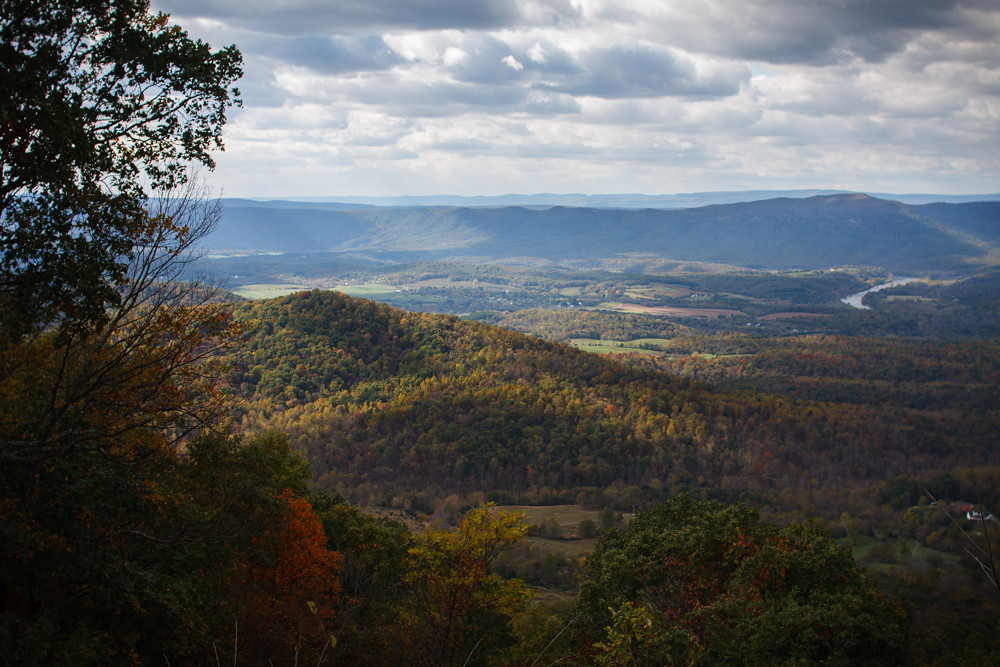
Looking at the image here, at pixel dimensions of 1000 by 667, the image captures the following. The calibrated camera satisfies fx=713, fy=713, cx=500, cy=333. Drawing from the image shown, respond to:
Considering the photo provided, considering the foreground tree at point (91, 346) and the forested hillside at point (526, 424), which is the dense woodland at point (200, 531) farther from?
the forested hillside at point (526, 424)

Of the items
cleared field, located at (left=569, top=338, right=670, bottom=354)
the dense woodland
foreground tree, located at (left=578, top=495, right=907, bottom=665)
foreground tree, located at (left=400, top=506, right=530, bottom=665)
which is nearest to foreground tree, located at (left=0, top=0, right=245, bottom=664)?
the dense woodland

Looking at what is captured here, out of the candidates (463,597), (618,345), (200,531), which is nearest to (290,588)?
(463,597)

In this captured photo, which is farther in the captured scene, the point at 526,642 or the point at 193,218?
the point at 526,642

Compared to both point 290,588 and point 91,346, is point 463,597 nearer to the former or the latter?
point 290,588

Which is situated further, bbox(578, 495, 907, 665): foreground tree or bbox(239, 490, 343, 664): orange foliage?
bbox(578, 495, 907, 665): foreground tree

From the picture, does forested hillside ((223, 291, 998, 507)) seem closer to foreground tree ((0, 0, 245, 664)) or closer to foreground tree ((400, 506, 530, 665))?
foreground tree ((400, 506, 530, 665))

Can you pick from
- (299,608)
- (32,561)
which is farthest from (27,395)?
(299,608)

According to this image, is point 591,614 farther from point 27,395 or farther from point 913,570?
point 913,570
